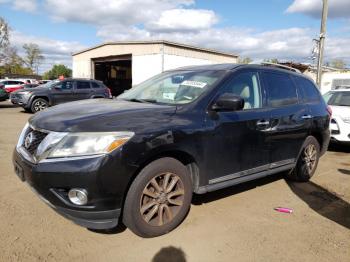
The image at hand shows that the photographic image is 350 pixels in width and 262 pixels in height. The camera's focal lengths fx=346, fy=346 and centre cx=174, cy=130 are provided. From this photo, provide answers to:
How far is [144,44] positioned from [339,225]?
21702 mm

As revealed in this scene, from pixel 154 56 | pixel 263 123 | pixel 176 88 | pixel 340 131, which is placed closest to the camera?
pixel 176 88

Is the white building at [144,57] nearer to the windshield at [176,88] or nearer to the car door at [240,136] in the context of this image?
the windshield at [176,88]

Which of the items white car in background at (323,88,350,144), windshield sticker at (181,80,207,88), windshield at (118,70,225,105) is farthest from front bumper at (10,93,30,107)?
windshield sticker at (181,80,207,88)

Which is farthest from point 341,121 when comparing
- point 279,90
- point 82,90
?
point 82,90

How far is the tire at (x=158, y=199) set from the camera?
318 cm

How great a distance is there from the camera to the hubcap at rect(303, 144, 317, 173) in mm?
5387

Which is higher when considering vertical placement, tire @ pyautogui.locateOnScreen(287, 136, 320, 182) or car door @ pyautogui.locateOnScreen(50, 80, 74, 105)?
car door @ pyautogui.locateOnScreen(50, 80, 74, 105)

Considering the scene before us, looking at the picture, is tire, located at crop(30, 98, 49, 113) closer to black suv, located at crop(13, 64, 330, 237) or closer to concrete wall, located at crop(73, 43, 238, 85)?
concrete wall, located at crop(73, 43, 238, 85)

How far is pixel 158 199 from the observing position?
134 inches

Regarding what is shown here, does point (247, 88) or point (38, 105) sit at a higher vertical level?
point (247, 88)

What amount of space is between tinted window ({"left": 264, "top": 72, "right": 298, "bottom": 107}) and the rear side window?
24 cm

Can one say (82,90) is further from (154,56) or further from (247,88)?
(247,88)

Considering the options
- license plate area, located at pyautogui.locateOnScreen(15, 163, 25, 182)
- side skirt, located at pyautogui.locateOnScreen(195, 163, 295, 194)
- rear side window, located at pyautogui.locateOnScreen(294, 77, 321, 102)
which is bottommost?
side skirt, located at pyautogui.locateOnScreen(195, 163, 295, 194)

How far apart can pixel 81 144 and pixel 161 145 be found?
2.42 ft
